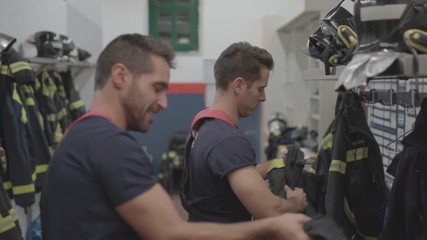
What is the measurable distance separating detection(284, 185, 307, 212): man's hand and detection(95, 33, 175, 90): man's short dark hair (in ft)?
2.57

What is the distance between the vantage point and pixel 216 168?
180 cm

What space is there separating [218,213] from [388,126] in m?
1.42

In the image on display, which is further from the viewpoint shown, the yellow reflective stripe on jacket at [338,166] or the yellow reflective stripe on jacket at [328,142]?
the yellow reflective stripe on jacket at [328,142]

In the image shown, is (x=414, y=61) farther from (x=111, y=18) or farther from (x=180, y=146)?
(x=111, y=18)

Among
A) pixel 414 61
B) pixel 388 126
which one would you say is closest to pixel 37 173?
pixel 388 126

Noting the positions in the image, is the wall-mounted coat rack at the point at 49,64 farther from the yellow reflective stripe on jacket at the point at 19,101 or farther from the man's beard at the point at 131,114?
the man's beard at the point at 131,114

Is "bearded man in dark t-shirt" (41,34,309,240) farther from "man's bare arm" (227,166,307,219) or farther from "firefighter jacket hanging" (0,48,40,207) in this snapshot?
"firefighter jacket hanging" (0,48,40,207)

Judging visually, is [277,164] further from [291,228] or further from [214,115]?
[291,228]

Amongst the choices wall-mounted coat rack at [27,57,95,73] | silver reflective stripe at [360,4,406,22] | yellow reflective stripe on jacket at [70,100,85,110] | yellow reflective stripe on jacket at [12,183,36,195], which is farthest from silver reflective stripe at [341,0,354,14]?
yellow reflective stripe on jacket at [70,100,85,110]

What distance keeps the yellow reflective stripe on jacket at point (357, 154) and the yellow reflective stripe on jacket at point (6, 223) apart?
67.6 inches

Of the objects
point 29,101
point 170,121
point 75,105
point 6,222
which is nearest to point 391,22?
point 6,222

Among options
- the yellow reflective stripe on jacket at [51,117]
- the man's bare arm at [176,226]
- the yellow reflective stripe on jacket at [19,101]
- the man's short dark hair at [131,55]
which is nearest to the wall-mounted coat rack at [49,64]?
the yellow reflective stripe on jacket at [51,117]

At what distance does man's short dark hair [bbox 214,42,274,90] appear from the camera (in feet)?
6.65

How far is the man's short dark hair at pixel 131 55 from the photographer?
1.38 m
